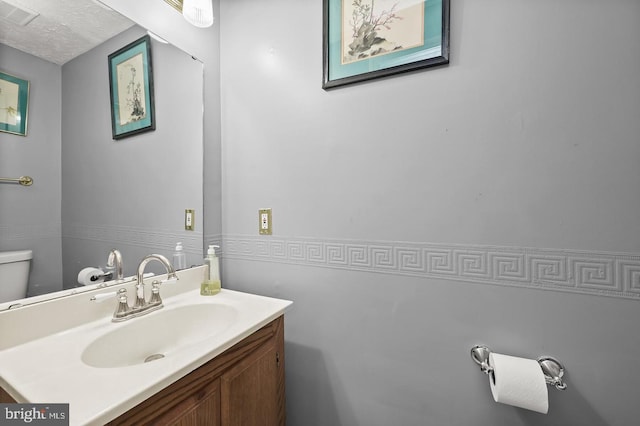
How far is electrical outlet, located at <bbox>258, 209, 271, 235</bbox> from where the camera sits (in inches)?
49.4

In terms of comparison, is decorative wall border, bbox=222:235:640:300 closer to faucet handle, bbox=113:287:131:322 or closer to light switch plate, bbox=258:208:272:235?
light switch plate, bbox=258:208:272:235

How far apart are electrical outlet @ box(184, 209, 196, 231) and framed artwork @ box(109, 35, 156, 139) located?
37cm

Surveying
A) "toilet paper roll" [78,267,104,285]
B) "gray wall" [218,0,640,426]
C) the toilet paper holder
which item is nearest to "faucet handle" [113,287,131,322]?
"toilet paper roll" [78,267,104,285]

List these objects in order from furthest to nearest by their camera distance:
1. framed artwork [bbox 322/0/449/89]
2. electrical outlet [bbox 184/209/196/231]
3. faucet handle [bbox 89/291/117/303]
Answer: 1. electrical outlet [bbox 184/209/196/231]
2. framed artwork [bbox 322/0/449/89]
3. faucet handle [bbox 89/291/117/303]

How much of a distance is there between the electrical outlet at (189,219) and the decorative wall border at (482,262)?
355mm

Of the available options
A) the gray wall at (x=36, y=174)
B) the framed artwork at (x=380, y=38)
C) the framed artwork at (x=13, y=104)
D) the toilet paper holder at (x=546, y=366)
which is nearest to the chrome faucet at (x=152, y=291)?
the gray wall at (x=36, y=174)

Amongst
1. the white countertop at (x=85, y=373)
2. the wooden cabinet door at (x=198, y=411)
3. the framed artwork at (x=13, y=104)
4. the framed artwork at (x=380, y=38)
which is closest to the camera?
the white countertop at (x=85, y=373)

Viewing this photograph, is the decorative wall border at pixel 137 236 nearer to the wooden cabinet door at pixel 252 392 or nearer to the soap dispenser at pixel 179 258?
the soap dispenser at pixel 179 258

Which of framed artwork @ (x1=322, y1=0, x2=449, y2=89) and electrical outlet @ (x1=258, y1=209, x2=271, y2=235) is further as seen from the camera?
electrical outlet @ (x1=258, y1=209, x2=271, y2=235)

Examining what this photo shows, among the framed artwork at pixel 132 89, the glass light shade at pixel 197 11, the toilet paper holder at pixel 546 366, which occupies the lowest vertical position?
the toilet paper holder at pixel 546 366

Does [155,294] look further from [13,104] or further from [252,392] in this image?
[13,104]

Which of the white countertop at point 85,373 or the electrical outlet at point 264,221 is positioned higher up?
the electrical outlet at point 264,221

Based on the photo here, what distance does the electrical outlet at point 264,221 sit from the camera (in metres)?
1.25

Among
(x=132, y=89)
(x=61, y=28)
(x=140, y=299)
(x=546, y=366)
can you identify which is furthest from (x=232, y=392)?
(x=61, y=28)
